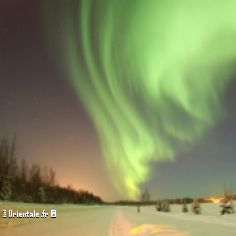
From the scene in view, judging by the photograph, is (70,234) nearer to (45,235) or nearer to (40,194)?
(45,235)

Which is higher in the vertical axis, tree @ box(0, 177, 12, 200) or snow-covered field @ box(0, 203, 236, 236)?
tree @ box(0, 177, 12, 200)

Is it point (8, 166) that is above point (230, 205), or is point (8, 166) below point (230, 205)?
above

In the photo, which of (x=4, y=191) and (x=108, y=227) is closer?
(x=108, y=227)

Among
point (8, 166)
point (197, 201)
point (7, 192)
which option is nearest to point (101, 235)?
point (7, 192)

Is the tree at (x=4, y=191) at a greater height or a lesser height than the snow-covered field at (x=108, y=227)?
greater

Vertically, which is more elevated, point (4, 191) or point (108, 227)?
point (4, 191)

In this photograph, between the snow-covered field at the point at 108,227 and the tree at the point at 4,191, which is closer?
the snow-covered field at the point at 108,227

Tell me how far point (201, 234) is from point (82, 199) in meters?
93.4

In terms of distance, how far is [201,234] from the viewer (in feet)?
57.6

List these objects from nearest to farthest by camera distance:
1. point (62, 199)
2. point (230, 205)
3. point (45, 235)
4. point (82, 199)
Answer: point (45, 235) → point (230, 205) → point (62, 199) → point (82, 199)

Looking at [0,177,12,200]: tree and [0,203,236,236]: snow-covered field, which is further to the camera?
[0,177,12,200]: tree

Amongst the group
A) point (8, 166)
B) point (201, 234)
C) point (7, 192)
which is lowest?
point (201, 234)

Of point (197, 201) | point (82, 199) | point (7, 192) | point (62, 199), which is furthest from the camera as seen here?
point (82, 199)

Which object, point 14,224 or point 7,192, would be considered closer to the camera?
point 14,224
